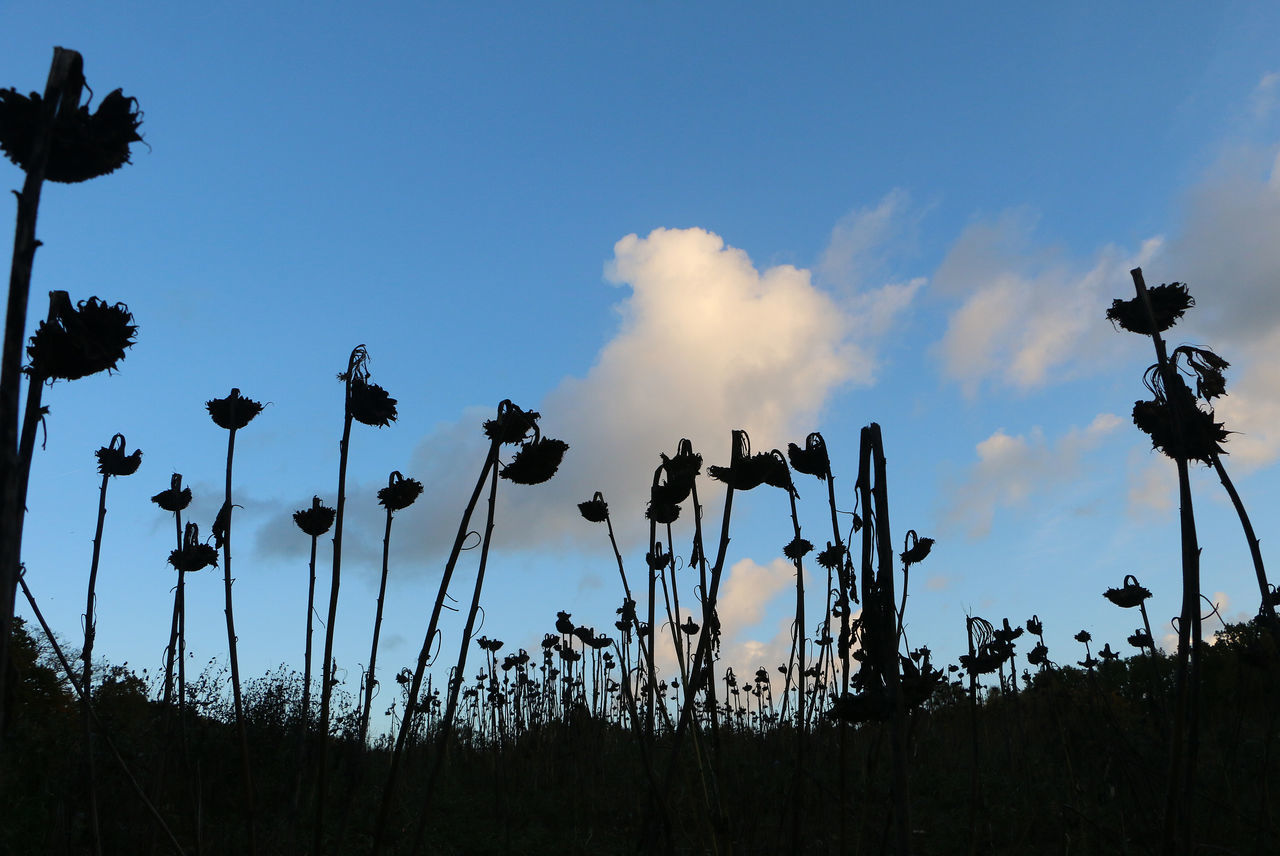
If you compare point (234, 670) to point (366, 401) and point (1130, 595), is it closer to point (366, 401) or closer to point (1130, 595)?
point (366, 401)

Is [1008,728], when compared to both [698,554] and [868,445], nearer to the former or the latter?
[698,554]

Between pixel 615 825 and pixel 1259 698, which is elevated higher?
pixel 1259 698

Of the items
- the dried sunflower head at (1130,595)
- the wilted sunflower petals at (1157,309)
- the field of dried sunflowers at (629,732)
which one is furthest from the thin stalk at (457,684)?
the dried sunflower head at (1130,595)

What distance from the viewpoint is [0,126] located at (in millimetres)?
1478

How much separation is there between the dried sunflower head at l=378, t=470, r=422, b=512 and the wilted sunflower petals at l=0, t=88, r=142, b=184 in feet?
7.07

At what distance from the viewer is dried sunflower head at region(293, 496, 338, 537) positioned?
4.10 meters

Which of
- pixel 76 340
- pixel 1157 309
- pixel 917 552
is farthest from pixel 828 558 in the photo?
pixel 76 340

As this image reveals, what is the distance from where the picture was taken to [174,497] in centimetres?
423

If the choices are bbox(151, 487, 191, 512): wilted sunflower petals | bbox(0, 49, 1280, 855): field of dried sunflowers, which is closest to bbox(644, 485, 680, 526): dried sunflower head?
bbox(0, 49, 1280, 855): field of dried sunflowers

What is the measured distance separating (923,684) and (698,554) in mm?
1155

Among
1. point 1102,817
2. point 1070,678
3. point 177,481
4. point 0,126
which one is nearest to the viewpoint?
point 0,126

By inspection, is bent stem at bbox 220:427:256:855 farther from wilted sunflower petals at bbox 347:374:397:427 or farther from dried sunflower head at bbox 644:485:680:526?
dried sunflower head at bbox 644:485:680:526

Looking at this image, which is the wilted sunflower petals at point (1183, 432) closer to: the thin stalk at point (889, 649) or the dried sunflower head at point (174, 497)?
the thin stalk at point (889, 649)

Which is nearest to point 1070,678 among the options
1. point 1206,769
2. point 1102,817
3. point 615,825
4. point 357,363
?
point 1206,769
